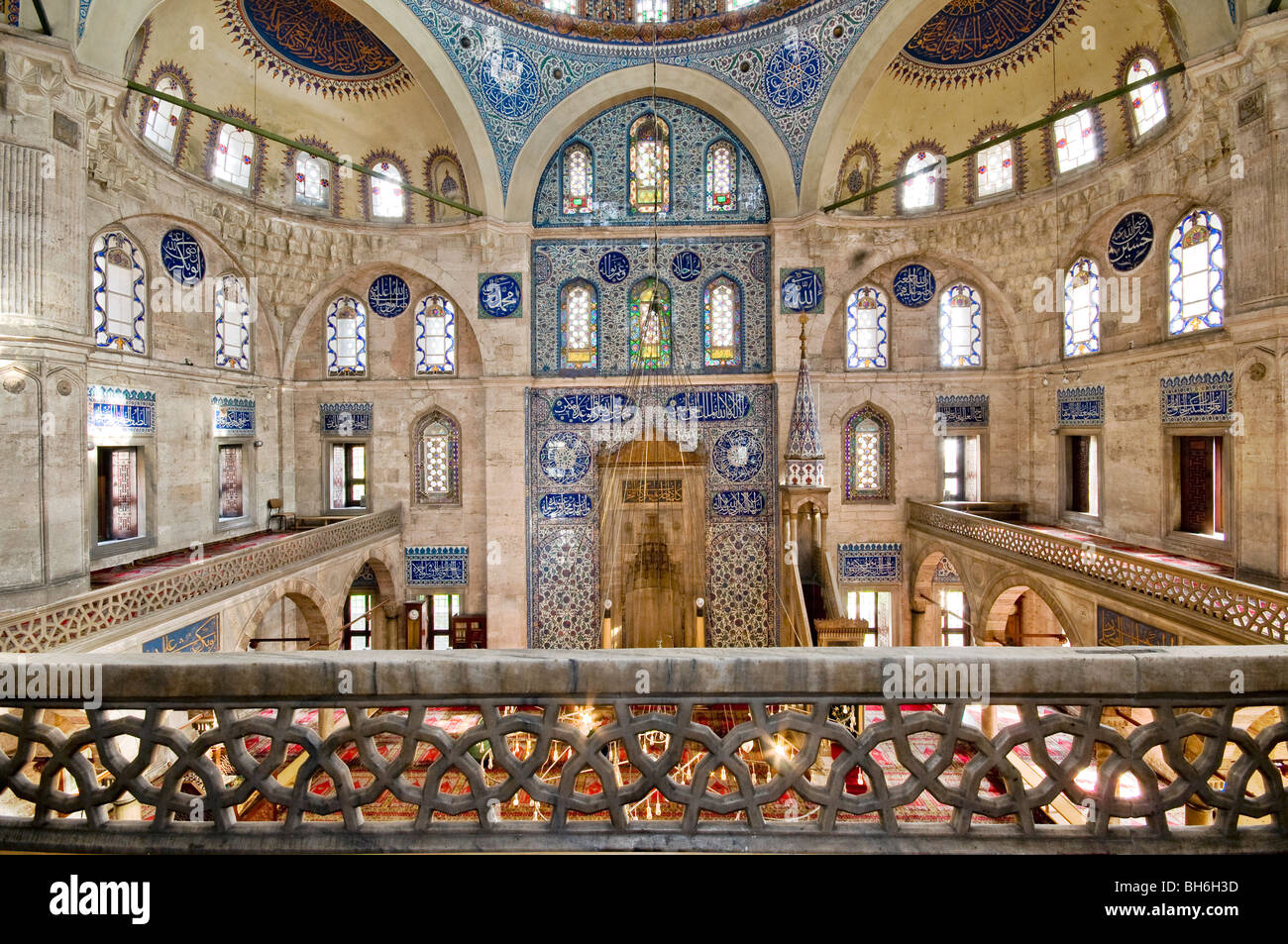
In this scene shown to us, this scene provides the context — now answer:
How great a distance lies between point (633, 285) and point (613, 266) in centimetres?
47

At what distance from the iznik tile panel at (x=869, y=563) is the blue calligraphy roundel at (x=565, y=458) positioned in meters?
4.72

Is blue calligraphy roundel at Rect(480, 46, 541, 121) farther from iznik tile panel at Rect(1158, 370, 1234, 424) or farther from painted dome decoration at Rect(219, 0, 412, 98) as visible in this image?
iznik tile panel at Rect(1158, 370, 1234, 424)

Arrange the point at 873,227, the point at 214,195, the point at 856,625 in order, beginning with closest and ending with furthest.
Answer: the point at 856,625 < the point at 214,195 < the point at 873,227

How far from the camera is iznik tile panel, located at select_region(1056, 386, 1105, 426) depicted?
9109 mm

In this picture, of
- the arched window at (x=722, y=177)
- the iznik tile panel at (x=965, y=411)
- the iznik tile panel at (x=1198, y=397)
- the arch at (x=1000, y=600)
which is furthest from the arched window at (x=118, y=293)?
the iznik tile panel at (x=1198, y=397)

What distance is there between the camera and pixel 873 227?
10.6 meters

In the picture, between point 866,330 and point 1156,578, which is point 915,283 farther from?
point 1156,578

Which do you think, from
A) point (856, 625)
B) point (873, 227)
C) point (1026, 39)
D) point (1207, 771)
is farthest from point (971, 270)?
point (1207, 771)

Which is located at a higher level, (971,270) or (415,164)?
(415,164)

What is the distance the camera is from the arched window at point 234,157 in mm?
9391

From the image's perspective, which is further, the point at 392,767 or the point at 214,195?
the point at 214,195
